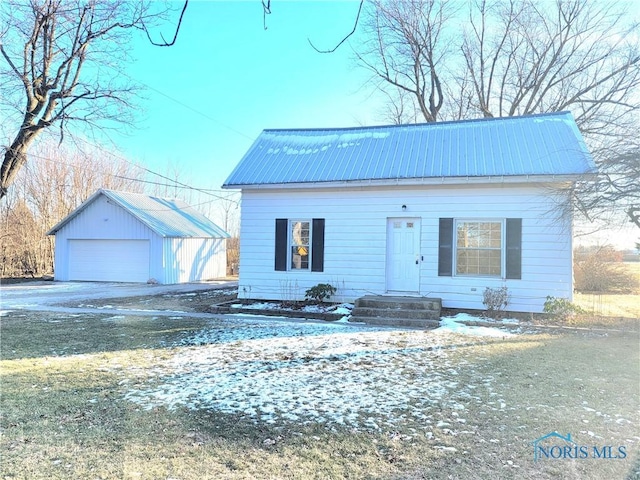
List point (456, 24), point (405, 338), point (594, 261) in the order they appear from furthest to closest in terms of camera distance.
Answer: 1. point (456, 24)
2. point (594, 261)
3. point (405, 338)

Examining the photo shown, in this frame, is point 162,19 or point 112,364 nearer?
point 112,364

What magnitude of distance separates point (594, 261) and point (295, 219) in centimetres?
1484

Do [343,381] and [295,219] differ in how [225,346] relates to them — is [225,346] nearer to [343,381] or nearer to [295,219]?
[343,381]

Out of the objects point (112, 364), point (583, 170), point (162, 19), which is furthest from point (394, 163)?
point (112, 364)

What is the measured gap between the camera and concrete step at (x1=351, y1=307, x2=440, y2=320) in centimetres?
934

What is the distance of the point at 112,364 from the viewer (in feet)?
19.0

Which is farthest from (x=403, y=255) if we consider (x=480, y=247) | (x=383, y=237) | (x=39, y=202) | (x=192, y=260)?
(x=39, y=202)

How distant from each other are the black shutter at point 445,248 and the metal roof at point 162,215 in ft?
44.2

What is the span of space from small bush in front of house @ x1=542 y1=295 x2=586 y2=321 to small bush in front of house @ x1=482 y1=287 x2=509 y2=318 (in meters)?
0.89

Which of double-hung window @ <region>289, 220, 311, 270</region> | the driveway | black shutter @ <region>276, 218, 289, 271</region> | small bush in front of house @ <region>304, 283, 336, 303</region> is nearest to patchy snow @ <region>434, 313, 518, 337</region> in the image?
small bush in front of house @ <region>304, 283, 336, 303</region>

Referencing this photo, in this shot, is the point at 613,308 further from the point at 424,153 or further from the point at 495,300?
the point at 424,153

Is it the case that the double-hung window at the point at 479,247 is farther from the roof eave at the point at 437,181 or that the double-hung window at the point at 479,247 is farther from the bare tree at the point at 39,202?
the bare tree at the point at 39,202

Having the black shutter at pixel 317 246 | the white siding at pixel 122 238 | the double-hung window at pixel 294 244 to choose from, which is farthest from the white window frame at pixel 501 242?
the white siding at pixel 122 238

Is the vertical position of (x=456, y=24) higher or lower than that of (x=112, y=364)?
higher
